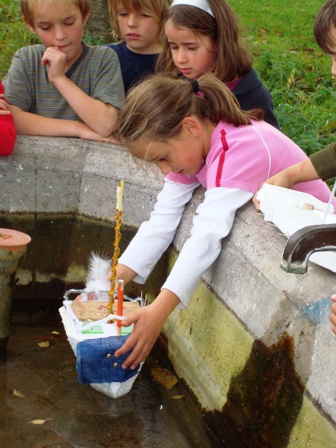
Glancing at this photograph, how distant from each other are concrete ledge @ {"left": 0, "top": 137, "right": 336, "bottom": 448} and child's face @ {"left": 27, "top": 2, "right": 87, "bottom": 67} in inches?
17.9

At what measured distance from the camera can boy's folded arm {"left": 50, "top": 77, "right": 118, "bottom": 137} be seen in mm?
3674

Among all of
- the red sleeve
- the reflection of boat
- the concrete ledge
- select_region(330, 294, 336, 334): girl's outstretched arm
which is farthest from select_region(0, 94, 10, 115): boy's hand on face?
select_region(330, 294, 336, 334): girl's outstretched arm

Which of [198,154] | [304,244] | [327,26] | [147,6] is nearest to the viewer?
[304,244]

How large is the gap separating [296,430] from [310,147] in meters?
2.86

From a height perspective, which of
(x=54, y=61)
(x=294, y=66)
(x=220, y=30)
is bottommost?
(x=294, y=66)

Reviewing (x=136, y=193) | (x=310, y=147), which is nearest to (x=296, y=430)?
(x=136, y=193)

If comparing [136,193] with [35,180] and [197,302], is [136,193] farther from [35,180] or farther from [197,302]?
[197,302]

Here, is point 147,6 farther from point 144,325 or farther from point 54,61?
point 144,325

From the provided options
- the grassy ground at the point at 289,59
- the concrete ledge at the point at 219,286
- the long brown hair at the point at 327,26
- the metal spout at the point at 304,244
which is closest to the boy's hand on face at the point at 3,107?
the concrete ledge at the point at 219,286

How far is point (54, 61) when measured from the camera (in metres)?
3.64

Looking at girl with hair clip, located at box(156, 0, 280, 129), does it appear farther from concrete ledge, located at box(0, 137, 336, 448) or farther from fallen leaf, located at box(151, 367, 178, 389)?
fallen leaf, located at box(151, 367, 178, 389)

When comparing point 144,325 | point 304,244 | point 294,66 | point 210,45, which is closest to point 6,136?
point 210,45

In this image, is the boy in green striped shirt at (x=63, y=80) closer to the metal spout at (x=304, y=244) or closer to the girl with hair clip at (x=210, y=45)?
the girl with hair clip at (x=210, y=45)

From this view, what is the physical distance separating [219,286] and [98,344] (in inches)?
18.3
